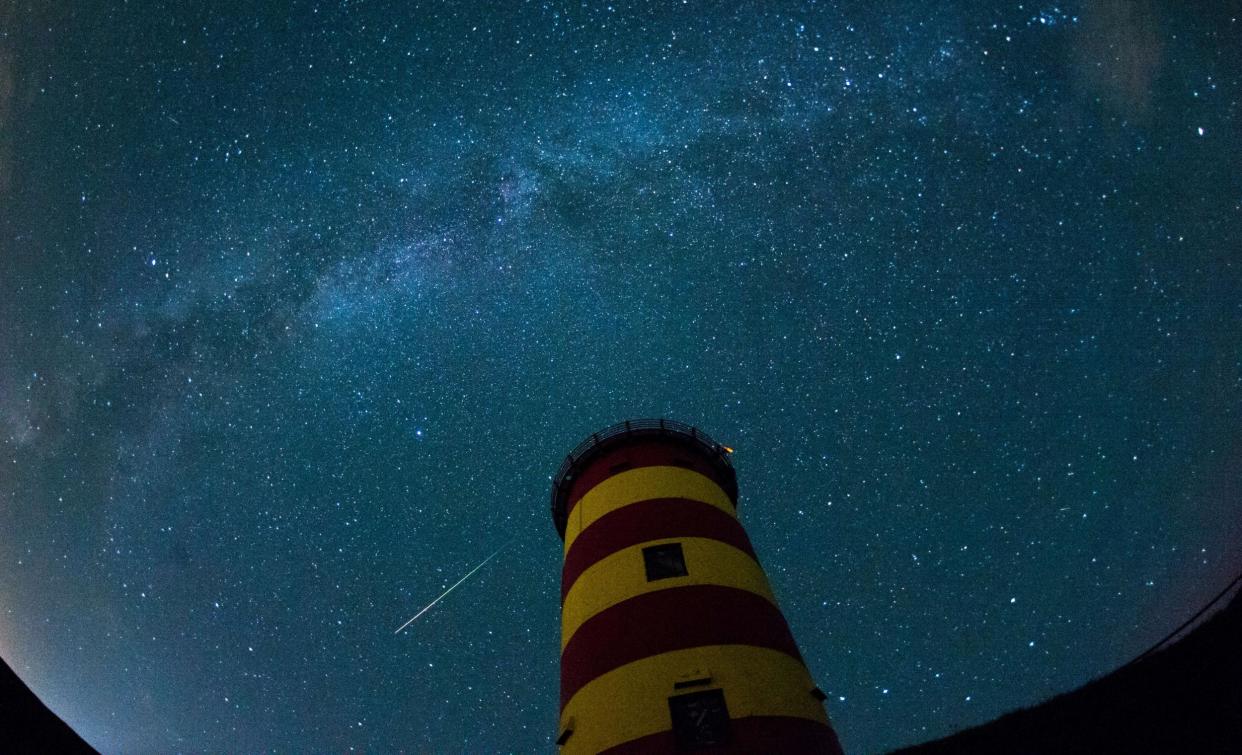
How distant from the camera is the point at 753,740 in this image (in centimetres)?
962

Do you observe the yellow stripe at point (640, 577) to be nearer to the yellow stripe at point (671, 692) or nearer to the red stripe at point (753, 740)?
the yellow stripe at point (671, 692)

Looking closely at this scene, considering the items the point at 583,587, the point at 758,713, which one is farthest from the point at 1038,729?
the point at 583,587

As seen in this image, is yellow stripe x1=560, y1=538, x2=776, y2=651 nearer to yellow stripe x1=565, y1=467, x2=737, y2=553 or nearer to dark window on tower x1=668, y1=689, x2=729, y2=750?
yellow stripe x1=565, y1=467, x2=737, y2=553

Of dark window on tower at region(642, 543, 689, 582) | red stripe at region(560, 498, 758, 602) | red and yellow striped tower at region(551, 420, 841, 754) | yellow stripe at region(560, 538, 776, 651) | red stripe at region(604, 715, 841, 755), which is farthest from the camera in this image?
red stripe at region(560, 498, 758, 602)

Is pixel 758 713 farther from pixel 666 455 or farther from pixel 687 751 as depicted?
pixel 666 455

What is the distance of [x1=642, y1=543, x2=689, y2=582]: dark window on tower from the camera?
481 inches

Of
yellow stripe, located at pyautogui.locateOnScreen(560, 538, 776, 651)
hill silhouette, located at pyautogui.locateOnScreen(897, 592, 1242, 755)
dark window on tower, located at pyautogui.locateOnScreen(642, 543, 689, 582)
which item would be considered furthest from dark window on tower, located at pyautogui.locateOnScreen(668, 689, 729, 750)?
hill silhouette, located at pyautogui.locateOnScreen(897, 592, 1242, 755)

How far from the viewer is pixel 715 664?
409 inches

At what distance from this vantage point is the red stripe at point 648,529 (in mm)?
13188

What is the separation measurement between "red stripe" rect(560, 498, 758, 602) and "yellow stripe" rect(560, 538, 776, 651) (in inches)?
7.5

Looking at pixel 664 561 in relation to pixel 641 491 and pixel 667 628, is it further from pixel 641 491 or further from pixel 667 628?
pixel 641 491

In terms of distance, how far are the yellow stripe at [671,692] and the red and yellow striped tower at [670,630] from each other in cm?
2

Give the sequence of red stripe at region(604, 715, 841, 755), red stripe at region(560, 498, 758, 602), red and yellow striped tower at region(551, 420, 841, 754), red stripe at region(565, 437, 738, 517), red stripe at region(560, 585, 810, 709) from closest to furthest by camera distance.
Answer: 1. red stripe at region(604, 715, 841, 755)
2. red and yellow striped tower at region(551, 420, 841, 754)
3. red stripe at region(560, 585, 810, 709)
4. red stripe at region(560, 498, 758, 602)
5. red stripe at region(565, 437, 738, 517)

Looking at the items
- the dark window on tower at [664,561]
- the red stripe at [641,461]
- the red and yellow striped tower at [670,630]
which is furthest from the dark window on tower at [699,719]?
the red stripe at [641,461]
